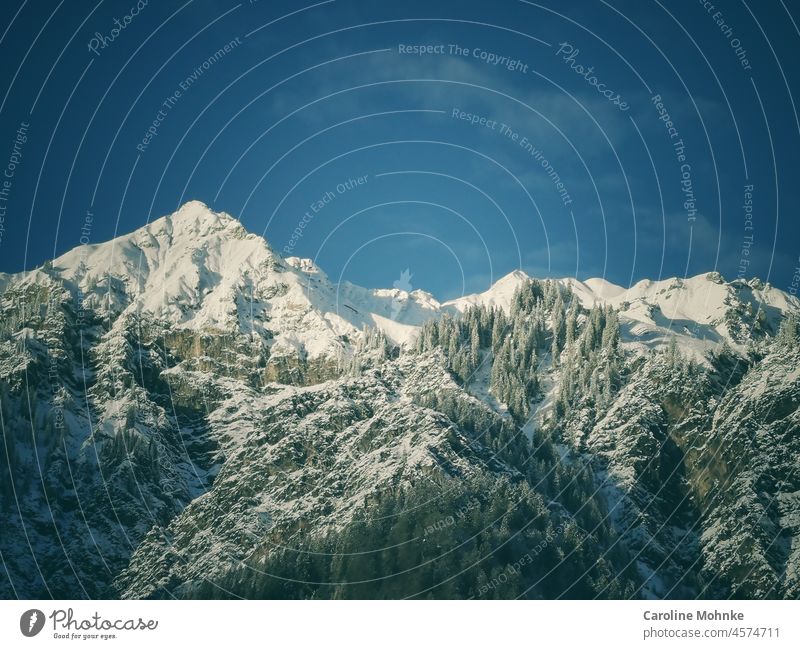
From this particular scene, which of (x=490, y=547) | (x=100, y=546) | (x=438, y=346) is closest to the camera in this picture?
(x=490, y=547)

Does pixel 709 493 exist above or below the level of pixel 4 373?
below

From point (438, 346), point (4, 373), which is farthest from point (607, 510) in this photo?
point (4, 373)

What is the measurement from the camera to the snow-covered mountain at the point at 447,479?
12450 centimetres

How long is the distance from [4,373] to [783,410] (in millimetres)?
146373

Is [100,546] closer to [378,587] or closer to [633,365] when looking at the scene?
[378,587]

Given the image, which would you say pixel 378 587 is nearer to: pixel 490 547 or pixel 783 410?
pixel 490 547

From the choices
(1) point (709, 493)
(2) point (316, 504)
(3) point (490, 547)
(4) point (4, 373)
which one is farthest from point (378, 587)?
(4) point (4, 373)

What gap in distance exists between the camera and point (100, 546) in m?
159

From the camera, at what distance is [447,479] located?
459ft

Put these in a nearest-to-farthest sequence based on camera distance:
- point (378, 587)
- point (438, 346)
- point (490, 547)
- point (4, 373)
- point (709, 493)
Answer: point (378, 587) → point (490, 547) → point (709, 493) → point (4, 373) → point (438, 346)

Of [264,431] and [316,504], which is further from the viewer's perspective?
[264,431]

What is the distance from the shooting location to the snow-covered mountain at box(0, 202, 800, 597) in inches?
4902
